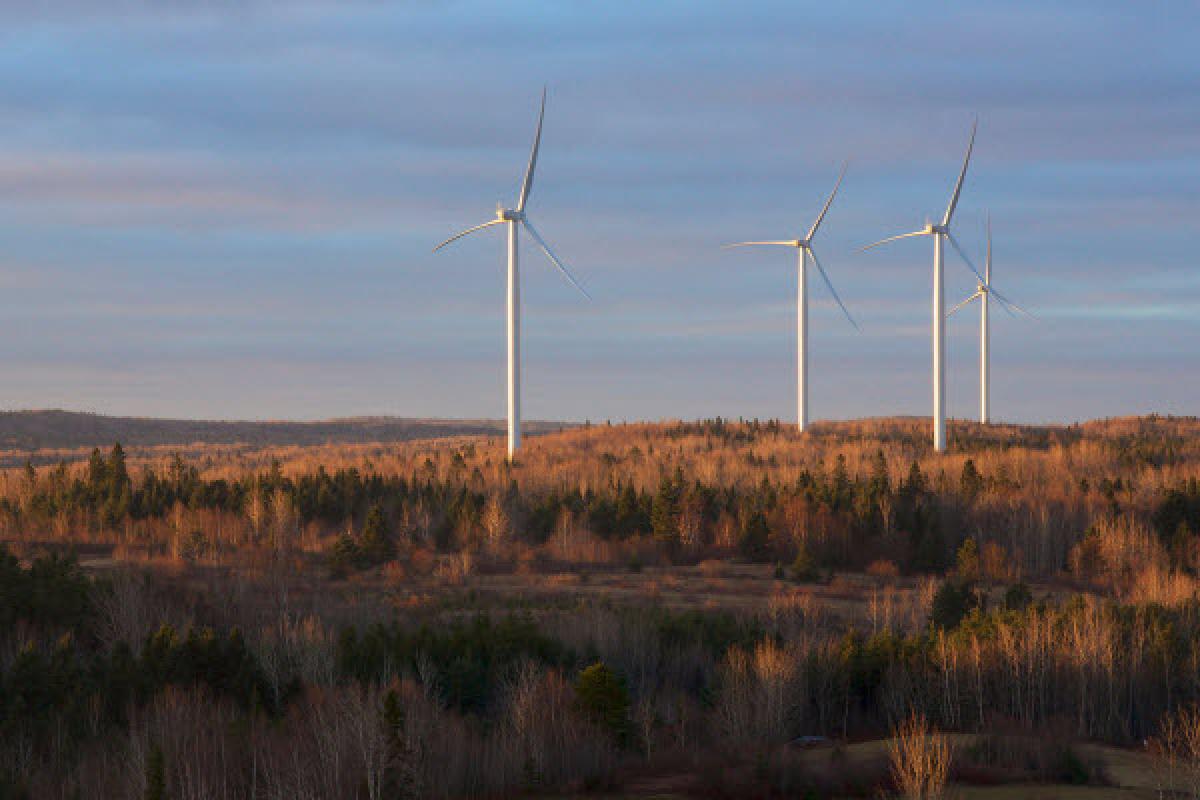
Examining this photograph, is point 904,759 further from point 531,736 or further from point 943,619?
point 943,619

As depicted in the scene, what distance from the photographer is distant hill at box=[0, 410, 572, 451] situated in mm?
108875

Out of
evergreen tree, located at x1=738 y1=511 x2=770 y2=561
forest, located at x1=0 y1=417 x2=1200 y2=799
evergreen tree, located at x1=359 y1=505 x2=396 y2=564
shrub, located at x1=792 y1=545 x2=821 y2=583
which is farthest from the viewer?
evergreen tree, located at x1=738 y1=511 x2=770 y2=561

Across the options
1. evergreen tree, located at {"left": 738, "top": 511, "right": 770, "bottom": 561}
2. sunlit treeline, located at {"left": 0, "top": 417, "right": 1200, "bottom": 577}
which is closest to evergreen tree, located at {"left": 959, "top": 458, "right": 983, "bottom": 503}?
sunlit treeline, located at {"left": 0, "top": 417, "right": 1200, "bottom": 577}

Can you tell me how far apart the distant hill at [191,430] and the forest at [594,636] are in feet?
216

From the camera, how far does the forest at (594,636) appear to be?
14.3 meters

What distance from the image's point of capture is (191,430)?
128 meters

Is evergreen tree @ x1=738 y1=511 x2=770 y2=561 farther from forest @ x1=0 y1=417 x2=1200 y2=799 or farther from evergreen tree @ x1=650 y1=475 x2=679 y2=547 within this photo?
evergreen tree @ x1=650 y1=475 x2=679 y2=547

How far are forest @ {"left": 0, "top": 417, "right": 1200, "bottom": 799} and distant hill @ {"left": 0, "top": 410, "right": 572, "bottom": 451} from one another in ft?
216

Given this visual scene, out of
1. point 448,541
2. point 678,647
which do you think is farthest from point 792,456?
point 678,647

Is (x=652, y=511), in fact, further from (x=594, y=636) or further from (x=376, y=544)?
(x=594, y=636)

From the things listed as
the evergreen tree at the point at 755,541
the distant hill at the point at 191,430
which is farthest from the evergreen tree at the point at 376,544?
the distant hill at the point at 191,430

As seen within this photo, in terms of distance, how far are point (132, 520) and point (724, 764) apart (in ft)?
99.0

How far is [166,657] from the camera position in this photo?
1798 cm

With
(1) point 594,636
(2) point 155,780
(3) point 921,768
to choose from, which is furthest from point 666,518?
(2) point 155,780
